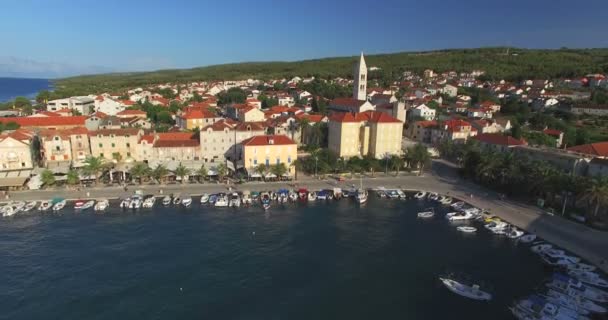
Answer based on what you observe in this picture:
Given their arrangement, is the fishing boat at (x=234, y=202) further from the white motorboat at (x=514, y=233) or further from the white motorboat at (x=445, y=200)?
the white motorboat at (x=514, y=233)

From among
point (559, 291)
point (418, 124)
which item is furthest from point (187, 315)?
point (418, 124)

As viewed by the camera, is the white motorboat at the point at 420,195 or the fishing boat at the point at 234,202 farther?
the white motorboat at the point at 420,195

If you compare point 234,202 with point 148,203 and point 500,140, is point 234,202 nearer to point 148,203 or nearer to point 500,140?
point 148,203

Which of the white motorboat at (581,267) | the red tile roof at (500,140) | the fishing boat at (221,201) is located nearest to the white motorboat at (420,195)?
the red tile roof at (500,140)

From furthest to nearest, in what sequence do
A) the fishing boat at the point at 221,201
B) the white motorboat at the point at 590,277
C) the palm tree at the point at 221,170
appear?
the palm tree at the point at 221,170 → the fishing boat at the point at 221,201 → the white motorboat at the point at 590,277

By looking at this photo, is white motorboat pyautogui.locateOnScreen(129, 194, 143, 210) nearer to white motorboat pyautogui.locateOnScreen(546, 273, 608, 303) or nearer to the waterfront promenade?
the waterfront promenade

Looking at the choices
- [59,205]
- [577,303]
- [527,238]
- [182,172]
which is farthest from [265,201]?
[577,303]
